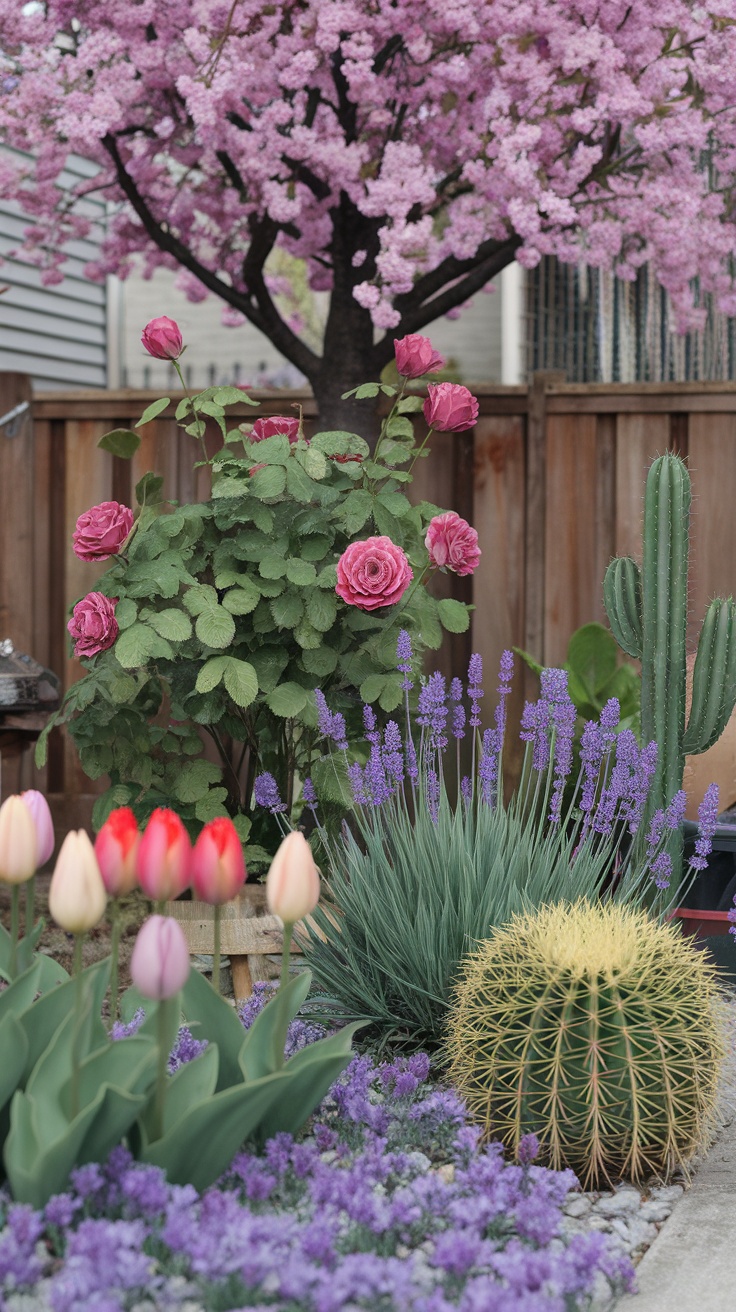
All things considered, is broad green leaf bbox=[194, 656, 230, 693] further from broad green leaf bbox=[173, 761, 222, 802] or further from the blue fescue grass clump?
the blue fescue grass clump

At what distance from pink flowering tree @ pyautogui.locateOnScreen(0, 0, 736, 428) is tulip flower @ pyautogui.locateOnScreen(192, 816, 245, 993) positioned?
260 centimetres

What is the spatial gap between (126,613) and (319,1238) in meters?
1.82

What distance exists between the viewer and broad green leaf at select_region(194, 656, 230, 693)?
3143mm

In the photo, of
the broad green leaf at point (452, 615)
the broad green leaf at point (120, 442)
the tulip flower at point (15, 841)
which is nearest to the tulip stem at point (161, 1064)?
the tulip flower at point (15, 841)

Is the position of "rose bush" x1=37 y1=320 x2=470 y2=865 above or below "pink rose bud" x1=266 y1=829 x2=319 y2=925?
above

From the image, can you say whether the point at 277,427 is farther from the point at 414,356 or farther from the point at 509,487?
the point at 509,487

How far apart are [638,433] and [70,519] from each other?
83.8 inches

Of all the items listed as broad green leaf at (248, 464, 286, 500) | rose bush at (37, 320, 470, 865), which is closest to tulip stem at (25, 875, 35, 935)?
rose bush at (37, 320, 470, 865)

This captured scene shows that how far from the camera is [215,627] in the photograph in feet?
10.3

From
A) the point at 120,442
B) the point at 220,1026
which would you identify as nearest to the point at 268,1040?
the point at 220,1026

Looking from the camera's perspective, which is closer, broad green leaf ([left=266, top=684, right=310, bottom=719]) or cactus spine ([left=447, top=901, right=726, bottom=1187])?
cactus spine ([left=447, top=901, right=726, bottom=1187])

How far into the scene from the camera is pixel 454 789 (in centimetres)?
462

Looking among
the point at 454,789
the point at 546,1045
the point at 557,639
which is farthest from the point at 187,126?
the point at 546,1045

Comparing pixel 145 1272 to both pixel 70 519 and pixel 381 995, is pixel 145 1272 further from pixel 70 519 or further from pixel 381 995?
pixel 70 519
